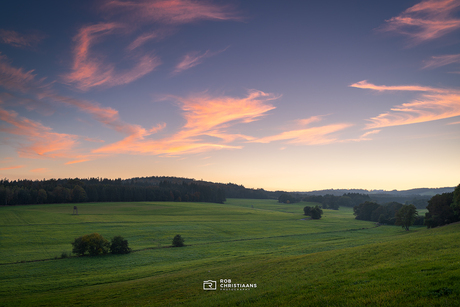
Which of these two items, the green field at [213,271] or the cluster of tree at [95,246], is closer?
the green field at [213,271]

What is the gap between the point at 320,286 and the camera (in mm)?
14328

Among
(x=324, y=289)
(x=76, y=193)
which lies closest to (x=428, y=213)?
(x=324, y=289)

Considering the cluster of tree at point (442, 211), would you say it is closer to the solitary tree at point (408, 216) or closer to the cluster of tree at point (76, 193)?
the solitary tree at point (408, 216)

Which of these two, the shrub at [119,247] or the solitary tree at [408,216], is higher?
the solitary tree at [408,216]

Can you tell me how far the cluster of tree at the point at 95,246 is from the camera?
5266 centimetres

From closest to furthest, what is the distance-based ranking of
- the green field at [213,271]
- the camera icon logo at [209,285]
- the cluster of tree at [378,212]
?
1. the green field at [213,271]
2. the camera icon logo at [209,285]
3. the cluster of tree at [378,212]

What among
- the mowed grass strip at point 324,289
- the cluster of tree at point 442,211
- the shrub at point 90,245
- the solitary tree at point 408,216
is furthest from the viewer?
the solitary tree at point 408,216

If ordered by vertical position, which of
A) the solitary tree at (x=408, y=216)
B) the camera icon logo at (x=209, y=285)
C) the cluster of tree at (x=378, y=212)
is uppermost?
the camera icon logo at (x=209, y=285)

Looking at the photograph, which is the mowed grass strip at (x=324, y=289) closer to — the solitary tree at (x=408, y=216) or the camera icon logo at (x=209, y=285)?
the camera icon logo at (x=209, y=285)

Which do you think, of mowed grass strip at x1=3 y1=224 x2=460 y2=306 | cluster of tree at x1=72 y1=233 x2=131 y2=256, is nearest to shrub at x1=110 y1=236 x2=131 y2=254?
cluster of tree at x1=72 y1=233 x2=131 y2=256

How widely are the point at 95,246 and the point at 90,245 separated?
102 cm

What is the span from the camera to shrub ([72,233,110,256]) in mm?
52594

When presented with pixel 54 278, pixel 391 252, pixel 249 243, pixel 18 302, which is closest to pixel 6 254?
pixel 54 278

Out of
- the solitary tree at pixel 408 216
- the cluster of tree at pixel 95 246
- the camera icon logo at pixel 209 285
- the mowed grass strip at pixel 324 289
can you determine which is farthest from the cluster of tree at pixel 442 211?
the cluster of tree at pixel 95 246
